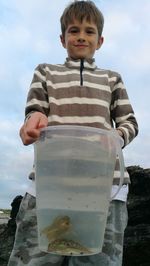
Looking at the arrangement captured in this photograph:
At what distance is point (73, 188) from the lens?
245 cm

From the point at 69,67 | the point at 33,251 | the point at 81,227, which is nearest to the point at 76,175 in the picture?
the point at 81,227

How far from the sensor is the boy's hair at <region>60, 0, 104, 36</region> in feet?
10.7

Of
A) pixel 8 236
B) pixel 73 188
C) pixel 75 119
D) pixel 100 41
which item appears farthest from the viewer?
pixel 8 236

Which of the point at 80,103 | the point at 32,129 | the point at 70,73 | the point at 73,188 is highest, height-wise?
the point at 70,73

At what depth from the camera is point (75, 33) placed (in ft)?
10.7

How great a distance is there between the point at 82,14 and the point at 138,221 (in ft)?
16.8

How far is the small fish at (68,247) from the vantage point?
8.10 feet

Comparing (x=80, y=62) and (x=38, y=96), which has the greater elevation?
(x=80, y=62)

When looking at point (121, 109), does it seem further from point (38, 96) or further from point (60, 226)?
point (60, 226)

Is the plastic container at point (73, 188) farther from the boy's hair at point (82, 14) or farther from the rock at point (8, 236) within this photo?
the rock at point (8, 236)

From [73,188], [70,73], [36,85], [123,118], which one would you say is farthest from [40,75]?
[73,188]

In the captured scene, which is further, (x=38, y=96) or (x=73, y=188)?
(x=38, y=96)

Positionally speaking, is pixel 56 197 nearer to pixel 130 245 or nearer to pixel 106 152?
pixel 106 152

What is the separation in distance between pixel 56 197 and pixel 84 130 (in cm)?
34
